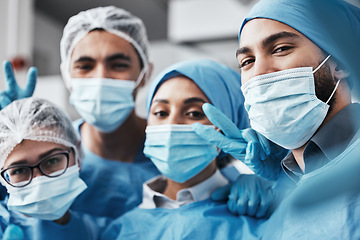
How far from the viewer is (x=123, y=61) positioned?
5.83 feet

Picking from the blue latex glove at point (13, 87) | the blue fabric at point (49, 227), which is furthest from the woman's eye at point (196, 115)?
the blue latex glove at point (13, 87)

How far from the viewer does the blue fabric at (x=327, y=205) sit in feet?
2.52

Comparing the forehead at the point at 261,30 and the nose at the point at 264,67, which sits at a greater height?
the forehead at the point at 261,30

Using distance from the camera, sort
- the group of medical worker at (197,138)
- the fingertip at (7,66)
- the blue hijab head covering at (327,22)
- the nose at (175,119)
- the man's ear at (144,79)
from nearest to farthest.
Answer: the blue hijab head covering at (327,22) → the group of medical worker at (197,138) → the nose at (175,119) → the fingertip at (7,66) → the man's ear at (144,79)

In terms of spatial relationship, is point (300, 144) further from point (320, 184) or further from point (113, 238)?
point (113, 238)

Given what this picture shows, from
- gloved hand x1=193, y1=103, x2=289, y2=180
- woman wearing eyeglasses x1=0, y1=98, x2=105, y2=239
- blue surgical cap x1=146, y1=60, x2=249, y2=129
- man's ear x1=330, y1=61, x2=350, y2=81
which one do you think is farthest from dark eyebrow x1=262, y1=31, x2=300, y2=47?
woman wearing eyeglasses x1=0, y1=98, x2=105, y2=239

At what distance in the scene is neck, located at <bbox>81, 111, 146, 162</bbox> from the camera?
1.85m

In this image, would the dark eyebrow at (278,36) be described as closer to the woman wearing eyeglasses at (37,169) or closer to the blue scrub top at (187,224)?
the blue scrub top at (187,224)

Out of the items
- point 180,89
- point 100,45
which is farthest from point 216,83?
point 100,45

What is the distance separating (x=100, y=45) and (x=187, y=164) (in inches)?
28.3

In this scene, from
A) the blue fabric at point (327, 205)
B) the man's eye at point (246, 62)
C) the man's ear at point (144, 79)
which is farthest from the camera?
the man's ear at point (144, 79)

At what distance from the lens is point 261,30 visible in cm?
109

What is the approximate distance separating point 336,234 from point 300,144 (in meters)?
0.27

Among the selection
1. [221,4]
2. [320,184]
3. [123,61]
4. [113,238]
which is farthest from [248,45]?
[221,4]
